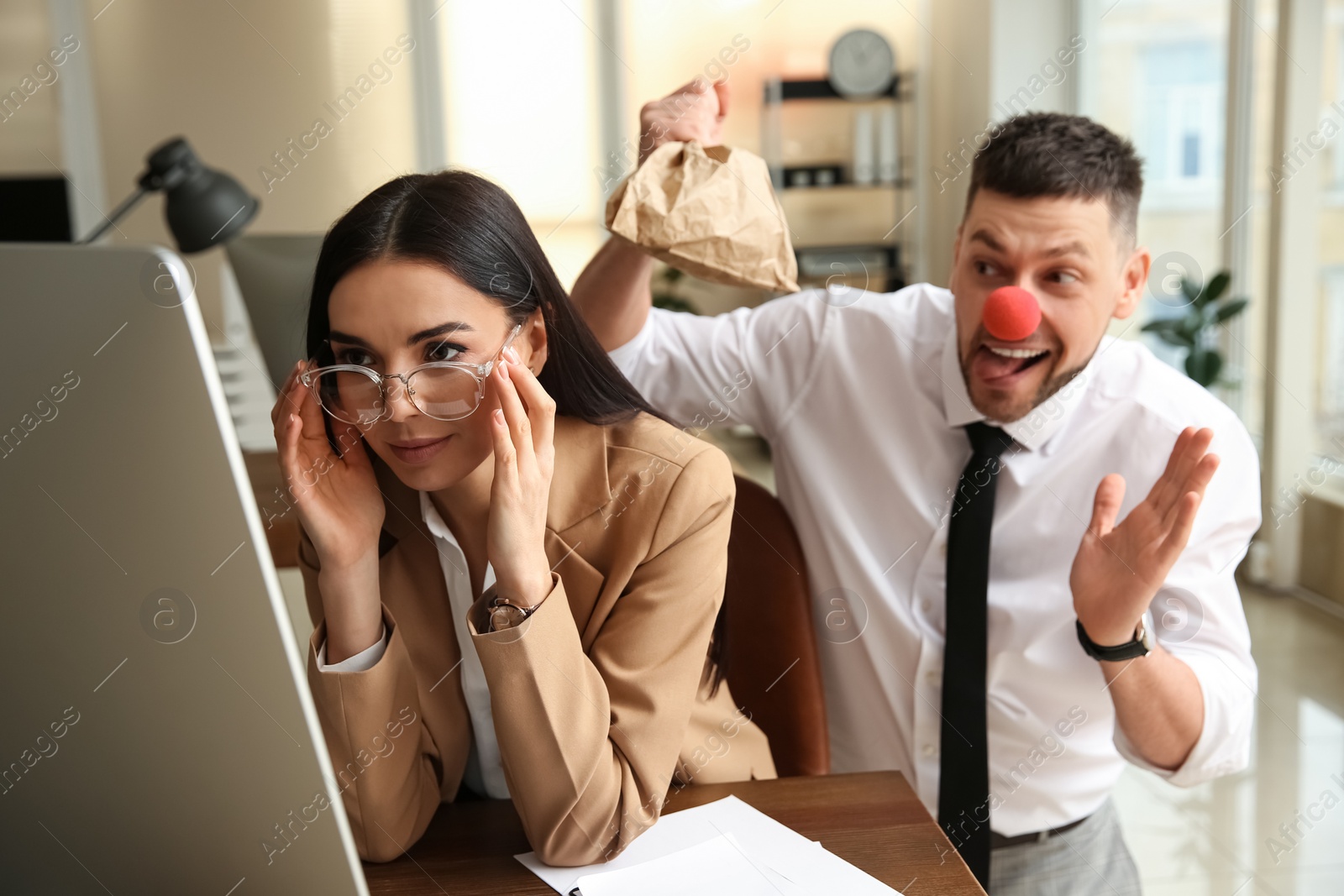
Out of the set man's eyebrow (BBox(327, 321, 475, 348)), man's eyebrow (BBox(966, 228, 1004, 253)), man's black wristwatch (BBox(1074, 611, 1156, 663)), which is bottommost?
man's black wristwatch (BBox(1074, 611, 1156, 663))

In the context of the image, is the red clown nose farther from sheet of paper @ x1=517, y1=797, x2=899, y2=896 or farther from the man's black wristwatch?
sheet of paper @ x1=517, y1=797, x2=899, y2=896

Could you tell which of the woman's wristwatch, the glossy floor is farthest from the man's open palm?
the glossy floor

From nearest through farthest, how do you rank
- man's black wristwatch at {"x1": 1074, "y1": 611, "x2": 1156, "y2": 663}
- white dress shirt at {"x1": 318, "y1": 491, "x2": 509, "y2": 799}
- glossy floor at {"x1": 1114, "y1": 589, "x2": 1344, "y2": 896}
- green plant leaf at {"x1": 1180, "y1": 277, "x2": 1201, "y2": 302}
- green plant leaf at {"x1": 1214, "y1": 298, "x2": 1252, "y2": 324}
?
white dress shirt at {"x1": 318, "y1": 491, "x2": 509, "y2": 799} → man's black wristwatch at {"x1": 1074, "y1": 611, "x2": 1156, "y2": 663} → glossy floor at {"x1": 1114, "y1": 589, "x2": 1344, "y2": 896} → green plant leaf at {"x1": 1214, "y1": 298, "x2": 1252, "y2": 324} → green plant leaf at {"x1": 1180, "y1": 277, "x2": 1201, "y2": 302}

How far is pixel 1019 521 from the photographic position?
1.30m

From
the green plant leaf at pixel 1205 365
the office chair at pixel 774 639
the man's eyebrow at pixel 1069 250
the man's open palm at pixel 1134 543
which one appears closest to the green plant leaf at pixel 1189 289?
the green plant leaf at pixel 1205 365

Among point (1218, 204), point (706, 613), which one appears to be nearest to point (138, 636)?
point (706, 613)

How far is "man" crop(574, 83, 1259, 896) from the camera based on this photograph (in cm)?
119

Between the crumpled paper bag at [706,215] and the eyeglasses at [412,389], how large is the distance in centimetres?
22

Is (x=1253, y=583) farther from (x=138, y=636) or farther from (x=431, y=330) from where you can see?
(x=138, y=636)

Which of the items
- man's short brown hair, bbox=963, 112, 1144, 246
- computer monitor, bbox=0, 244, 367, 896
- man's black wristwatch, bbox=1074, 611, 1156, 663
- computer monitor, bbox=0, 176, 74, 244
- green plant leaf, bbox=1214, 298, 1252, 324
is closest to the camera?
computer monitor, bbox=0, 244, 367, 896

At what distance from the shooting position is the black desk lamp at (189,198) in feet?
8.03

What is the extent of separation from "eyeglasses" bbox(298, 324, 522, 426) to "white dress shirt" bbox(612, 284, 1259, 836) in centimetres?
61

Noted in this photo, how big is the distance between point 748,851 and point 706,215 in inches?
22.1

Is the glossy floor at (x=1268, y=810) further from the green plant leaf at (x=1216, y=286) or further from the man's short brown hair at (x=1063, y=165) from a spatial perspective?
the man's short brown hair at (x=1063, y=165)
